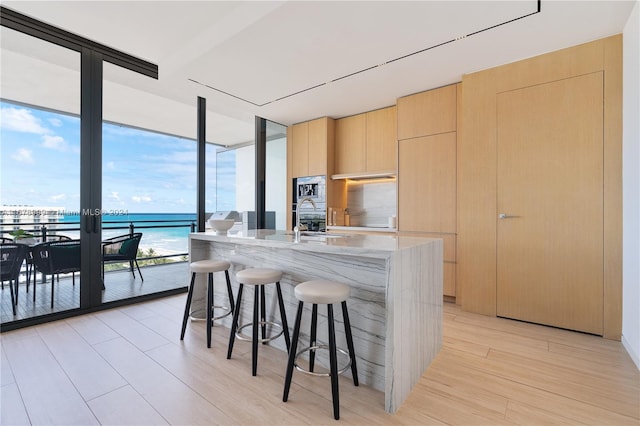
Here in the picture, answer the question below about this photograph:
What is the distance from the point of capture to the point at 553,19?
2.23 m

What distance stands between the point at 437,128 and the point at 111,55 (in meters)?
3.82

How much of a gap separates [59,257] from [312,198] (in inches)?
128

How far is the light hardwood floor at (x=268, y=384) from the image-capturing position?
149 centimetres

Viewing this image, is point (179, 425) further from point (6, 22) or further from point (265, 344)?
point (6, 22)

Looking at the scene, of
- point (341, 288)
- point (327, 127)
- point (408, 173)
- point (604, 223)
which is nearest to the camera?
point (341, 288)

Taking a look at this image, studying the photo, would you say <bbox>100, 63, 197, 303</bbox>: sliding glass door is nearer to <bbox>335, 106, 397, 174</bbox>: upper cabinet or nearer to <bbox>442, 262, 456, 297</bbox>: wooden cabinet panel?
<bbox>335, 106, 397, 174</bbox>: upper cabinet

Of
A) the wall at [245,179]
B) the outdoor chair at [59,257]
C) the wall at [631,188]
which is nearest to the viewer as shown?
the wall at [631,188]

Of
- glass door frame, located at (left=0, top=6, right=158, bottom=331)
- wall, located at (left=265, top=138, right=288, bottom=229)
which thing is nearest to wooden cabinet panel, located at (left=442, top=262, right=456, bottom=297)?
wall, located at (left=265, top=138, right=288, bottom=229)

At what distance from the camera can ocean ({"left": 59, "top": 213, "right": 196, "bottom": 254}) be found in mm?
3486

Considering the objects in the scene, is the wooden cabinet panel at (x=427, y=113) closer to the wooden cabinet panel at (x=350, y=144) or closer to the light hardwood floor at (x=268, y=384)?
the wooden cabinet panel at (x=350, y=144)

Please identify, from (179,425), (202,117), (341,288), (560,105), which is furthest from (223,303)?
(560,105)

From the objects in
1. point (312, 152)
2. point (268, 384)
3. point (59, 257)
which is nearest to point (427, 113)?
point (312, 152)

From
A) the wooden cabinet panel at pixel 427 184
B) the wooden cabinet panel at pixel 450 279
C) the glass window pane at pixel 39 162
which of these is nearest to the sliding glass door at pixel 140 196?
the glass window pane at pixel 39 162

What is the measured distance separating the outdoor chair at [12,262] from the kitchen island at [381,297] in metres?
2.16
